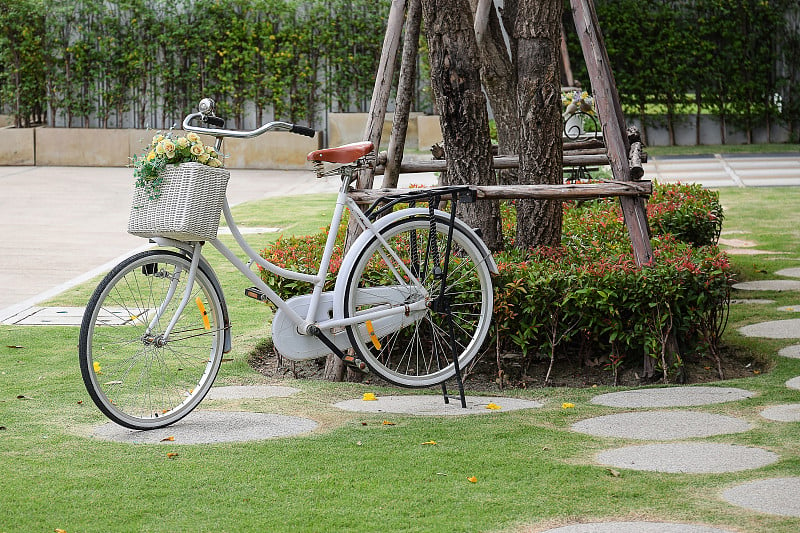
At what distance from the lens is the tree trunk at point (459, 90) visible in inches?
204

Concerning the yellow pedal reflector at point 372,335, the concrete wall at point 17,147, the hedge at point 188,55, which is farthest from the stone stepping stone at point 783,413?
the concrete wall at point 17,147

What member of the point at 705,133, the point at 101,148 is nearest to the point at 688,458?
the point at 101,148

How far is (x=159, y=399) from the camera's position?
14.7 ft

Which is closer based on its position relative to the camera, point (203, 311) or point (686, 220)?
point (203, 311)

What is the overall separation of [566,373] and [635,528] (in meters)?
2.13

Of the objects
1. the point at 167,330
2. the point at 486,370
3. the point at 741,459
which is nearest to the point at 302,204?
the point at 486,370

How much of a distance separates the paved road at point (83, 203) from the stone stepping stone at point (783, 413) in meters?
4.41

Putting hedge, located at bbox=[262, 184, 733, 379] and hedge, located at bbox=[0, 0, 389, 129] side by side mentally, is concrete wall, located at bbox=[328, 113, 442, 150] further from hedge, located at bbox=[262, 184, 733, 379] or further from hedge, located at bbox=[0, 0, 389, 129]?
hedge, located at bbox=[262, 184, 733, 379]

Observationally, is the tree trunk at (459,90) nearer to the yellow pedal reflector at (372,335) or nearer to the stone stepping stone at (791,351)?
the yellow pedal reflector at (372,335)

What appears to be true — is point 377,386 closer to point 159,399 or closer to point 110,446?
point 159,399

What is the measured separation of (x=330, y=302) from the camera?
436 centimetres

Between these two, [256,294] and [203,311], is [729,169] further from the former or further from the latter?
[203,311]

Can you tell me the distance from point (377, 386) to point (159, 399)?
39.6 inches

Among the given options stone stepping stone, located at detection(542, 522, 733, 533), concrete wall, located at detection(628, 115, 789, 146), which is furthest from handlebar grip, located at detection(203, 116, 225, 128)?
concrete wall, located at detection(628, 115, 789, 146)
